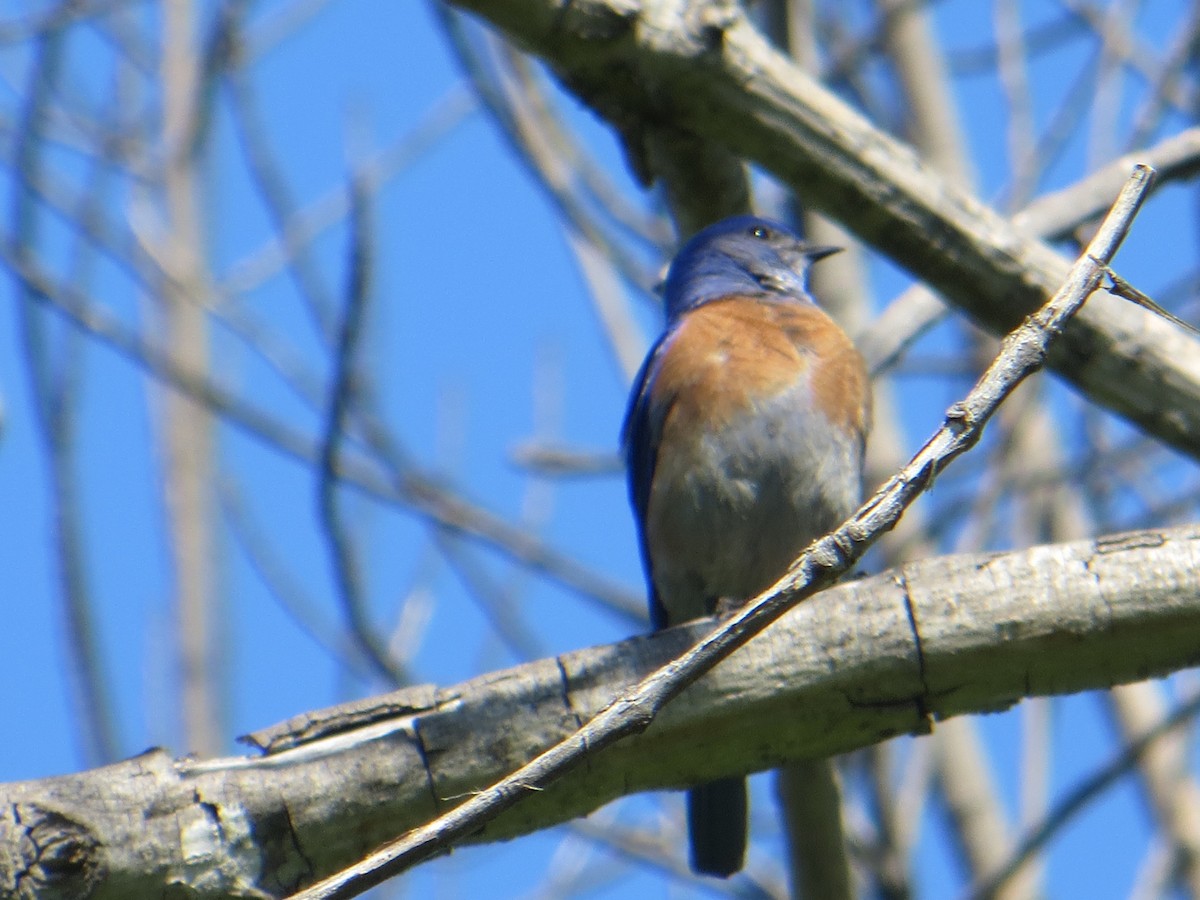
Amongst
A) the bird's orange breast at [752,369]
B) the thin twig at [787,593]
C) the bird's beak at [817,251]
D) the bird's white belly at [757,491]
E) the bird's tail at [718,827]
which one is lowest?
the thin twig at [787,593]

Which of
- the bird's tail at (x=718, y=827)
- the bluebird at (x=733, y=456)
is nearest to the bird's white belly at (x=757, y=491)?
the bluebird at (x=733, y=456)

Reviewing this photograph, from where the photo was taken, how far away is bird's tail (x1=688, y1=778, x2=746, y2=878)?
418cm

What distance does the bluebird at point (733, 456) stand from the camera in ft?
14.2

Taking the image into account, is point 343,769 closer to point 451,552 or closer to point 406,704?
point 406,704

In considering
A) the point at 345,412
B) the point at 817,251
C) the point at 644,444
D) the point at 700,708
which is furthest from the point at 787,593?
the point at 817,251

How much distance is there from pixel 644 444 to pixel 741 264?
89 centimetres

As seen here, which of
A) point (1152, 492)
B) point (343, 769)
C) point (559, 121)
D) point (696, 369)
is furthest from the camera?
point (1152, 492)

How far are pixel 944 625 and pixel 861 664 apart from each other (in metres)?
0.18

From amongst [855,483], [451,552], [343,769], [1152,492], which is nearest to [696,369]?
[855,483]

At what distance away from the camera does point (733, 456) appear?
4352 millimetres

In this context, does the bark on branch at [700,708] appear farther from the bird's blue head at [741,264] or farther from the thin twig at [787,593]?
the bird's blue head at [741,264]

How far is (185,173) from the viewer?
6062 millimetres

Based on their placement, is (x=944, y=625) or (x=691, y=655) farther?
(x=944, y=625)

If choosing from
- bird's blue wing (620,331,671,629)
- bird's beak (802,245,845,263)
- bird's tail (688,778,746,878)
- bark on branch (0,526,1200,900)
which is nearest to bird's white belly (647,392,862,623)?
bird's blue wing (620,331,671,629)
